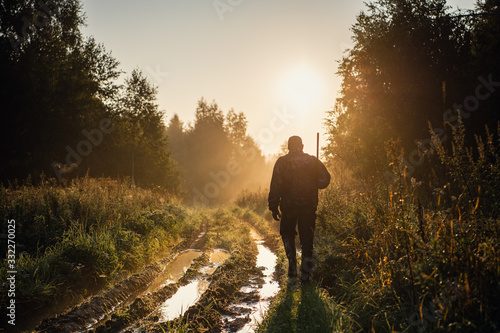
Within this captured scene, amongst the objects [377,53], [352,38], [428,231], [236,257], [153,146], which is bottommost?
[236,257]

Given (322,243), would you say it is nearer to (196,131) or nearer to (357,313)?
(357,313)

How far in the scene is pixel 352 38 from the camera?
17812 millimetres

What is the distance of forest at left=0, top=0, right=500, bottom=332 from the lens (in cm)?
361

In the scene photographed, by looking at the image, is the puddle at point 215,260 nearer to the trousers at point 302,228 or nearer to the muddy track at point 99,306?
the muddy track at point 99,306

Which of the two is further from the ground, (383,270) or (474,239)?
(474,239)

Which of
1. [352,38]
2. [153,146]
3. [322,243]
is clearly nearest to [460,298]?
[322,243]

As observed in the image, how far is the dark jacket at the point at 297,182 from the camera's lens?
18.9 feet

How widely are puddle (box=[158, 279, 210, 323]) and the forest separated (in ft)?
0.70

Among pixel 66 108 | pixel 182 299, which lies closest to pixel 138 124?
pixel 66 108

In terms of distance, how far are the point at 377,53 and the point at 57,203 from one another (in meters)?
14.5

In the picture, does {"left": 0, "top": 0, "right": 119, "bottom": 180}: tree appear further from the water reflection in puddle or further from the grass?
the grass

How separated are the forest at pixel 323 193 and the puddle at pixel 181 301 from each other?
8.4 inches

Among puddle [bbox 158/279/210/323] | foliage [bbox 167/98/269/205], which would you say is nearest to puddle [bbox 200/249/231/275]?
puddle [bbox 158/279/210/323]

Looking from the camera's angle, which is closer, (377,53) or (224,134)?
(377,53)
